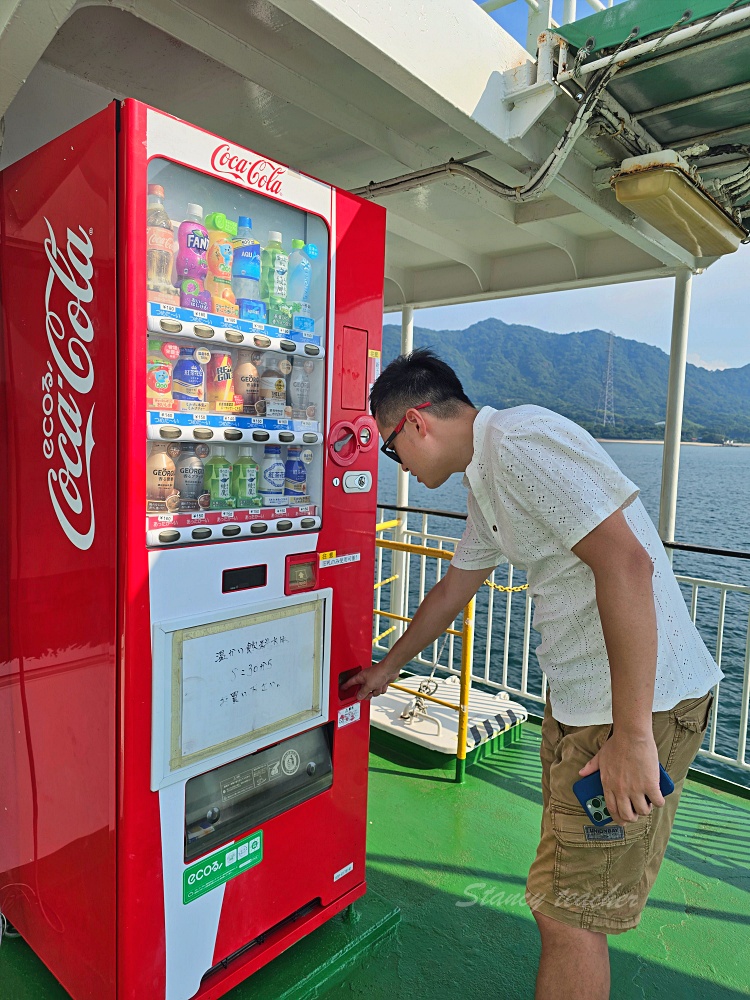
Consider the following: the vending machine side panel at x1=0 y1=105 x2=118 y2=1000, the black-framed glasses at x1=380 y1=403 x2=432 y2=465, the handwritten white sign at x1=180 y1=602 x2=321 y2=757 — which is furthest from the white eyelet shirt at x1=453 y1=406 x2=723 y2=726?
the vending machine side panel at x1=0 y1=105 x2=118 y2=1000

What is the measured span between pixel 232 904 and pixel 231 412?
4.65ft

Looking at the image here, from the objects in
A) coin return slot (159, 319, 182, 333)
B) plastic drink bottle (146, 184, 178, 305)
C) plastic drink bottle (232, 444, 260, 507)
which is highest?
plastic drink bottle (146, 184, 178, 305)

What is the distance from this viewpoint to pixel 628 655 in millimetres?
1357

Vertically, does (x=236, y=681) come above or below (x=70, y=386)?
below

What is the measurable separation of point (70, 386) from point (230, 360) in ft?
1.48

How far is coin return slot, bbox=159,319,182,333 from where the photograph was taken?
158 cm

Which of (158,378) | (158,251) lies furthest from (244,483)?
(158,251)

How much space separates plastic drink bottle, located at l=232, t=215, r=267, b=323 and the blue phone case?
1478 mm

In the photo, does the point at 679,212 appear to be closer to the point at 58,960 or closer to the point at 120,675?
the point at 120,675

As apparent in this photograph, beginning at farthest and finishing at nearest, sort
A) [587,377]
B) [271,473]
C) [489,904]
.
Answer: [587,377] → [489,904] → [271,473]

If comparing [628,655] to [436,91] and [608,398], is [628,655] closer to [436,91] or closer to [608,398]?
[436,91]

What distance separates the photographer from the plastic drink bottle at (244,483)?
202cm

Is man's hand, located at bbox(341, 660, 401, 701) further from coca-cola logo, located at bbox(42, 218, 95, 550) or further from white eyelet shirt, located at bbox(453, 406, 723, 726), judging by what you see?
coca-cola logo, located at bbox(42, 218, 95, 550)

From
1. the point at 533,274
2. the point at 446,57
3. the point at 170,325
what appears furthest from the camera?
the point at 533,274
